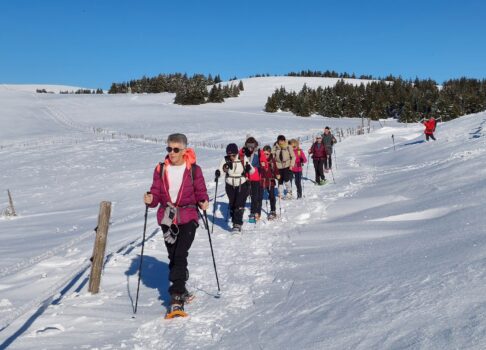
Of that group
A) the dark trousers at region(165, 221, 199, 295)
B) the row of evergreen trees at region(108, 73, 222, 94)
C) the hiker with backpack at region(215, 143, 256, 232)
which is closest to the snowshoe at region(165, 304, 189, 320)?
the dark trousers at region(165, 221, 199, 295)

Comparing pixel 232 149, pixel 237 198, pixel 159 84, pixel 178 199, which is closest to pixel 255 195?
pixel 237 198

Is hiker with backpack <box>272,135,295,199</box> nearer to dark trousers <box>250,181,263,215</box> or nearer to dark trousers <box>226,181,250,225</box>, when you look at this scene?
dark trousers <box>250,181,263,215</box>

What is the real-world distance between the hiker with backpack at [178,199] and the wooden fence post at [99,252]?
118 cm

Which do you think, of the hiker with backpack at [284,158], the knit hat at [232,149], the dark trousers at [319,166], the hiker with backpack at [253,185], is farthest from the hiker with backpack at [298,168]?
the knit hat at [232,149]

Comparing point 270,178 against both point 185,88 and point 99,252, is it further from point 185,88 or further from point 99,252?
point 185,88

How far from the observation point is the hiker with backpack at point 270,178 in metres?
11.0

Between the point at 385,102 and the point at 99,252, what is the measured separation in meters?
77.4

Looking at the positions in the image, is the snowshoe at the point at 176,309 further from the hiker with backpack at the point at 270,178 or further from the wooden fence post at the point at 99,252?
the hiker with backpack at the point at 270,178

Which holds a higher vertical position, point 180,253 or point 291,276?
point 180,253

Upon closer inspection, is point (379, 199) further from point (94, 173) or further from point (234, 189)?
point (94, 173)

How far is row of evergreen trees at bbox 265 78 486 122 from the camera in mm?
69750

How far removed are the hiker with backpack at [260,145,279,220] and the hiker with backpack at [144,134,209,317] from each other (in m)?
5.63

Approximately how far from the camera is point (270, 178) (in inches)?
455

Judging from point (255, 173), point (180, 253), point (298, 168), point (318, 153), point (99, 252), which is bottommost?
point (99, 252)
